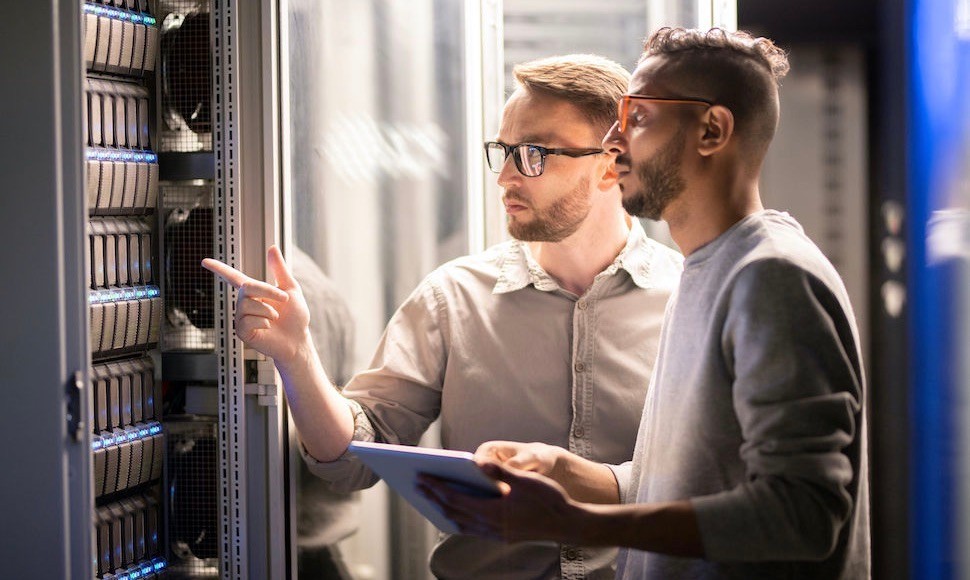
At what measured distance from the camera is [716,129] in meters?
1.74

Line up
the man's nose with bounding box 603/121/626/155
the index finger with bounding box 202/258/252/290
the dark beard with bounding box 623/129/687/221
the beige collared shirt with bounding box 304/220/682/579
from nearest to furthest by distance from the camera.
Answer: the dark beard with bounding box 623/129/687/221, the man's nose with bounding box 603/121/626/155, the index finger with bounding box 202/258/252/290, the beige collared shirt with bounding box 304/220/682/579

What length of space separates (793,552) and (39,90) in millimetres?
1631

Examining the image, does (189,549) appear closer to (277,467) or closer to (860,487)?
(277,467)

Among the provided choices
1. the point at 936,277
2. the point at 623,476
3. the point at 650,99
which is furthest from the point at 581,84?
the point at 936,277

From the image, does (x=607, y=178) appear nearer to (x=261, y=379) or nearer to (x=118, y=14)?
(x=261, y=379)

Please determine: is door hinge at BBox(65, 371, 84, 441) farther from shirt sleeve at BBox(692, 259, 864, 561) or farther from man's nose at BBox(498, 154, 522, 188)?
shirt sleeve at BBox(692, 259, 864, 561)

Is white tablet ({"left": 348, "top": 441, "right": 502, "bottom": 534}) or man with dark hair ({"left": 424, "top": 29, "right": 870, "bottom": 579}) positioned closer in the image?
man with dark hair ({"left": 424, "top": 29, "right": 870, "bottom": 579})

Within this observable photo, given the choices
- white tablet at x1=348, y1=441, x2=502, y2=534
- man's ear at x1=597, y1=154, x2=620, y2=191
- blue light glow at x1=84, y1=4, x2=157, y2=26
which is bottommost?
white tablet at x1=348, y1=441, x2=502, y2=534

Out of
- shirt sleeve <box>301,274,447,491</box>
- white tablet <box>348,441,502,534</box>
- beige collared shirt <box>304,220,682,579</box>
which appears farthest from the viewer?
shirt sleeve <box>301,274,447,491</box>

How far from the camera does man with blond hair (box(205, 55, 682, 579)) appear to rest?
91.0 inches

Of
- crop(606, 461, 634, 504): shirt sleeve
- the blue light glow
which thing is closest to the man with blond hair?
crop(606, 461, 634, 504): shirt sleeve

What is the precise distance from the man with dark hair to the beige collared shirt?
1.31ft

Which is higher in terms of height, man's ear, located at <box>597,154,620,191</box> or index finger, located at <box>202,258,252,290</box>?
man's ear, located at <box>597,154,620,191</box>

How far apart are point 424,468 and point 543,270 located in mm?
833
